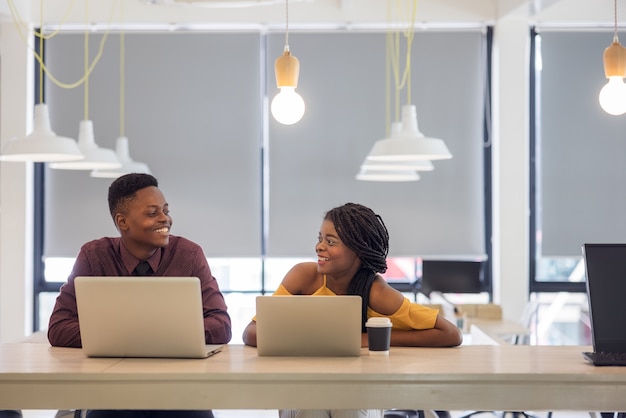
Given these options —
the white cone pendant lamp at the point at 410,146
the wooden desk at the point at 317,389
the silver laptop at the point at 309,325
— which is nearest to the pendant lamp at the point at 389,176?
the white cone pendant lamp at the point at 410,146

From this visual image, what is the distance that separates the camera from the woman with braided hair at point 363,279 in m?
2.92

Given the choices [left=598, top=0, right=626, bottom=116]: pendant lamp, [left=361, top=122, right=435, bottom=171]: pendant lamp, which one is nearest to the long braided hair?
[left=598, top=0, right=626, bottom=116]: pendant lamp

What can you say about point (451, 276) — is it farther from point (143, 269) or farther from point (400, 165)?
point (143, 269)

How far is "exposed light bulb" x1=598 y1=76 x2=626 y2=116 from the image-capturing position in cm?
382

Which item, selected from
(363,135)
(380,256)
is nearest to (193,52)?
(363,135)

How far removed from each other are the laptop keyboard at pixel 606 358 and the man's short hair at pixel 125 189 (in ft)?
5.58

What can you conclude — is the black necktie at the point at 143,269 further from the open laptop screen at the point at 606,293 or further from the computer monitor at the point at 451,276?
the computer monitor at the point at 451,276

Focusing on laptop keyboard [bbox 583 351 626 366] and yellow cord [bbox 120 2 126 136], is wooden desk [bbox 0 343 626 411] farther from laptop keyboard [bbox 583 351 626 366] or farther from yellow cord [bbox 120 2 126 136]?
yellow cord [bbox 120 2 126 136]

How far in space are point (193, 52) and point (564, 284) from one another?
12.8ft

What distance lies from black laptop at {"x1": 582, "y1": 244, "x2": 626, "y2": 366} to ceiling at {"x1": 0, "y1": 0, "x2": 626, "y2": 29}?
5353 mm

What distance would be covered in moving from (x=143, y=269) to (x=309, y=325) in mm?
930

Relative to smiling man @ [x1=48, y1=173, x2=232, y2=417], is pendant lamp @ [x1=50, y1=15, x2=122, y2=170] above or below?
above

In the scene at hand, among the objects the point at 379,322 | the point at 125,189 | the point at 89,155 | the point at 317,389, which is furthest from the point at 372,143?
the point at 317,389

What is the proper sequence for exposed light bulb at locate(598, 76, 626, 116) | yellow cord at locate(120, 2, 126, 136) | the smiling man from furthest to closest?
yellow cord at locate(120, 2, 126, 136), exposed light bulb at locate(598, 76, 626, 116), the smiling man
